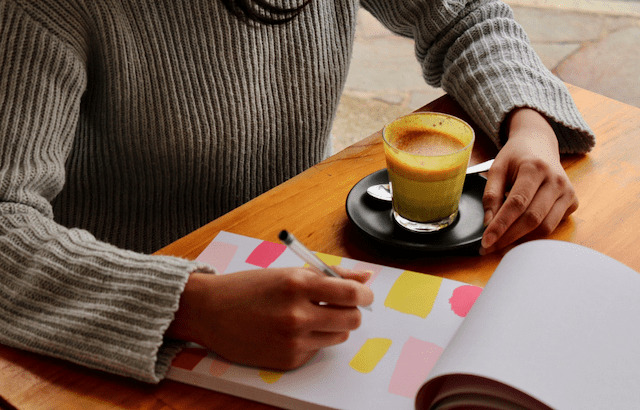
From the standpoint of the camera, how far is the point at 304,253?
0.52m

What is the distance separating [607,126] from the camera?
35.7 inches

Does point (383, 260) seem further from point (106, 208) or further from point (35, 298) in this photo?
point (106, 208)

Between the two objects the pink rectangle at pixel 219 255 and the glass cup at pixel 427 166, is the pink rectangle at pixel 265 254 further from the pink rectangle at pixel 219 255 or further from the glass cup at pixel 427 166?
the glass cup at pixel 427 166

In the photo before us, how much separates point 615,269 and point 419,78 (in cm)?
249

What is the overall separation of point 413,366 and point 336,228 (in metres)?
0.24

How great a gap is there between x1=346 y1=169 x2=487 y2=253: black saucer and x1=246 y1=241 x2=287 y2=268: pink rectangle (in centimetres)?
10

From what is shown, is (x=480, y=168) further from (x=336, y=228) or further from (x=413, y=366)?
(x=413, y=366)

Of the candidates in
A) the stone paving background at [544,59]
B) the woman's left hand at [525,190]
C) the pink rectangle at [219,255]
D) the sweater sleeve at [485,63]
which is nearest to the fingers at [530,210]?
the woman's left hand at [525,190]

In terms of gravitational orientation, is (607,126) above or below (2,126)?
below

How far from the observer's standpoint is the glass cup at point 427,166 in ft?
2.24

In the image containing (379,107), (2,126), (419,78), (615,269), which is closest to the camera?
(615,269)

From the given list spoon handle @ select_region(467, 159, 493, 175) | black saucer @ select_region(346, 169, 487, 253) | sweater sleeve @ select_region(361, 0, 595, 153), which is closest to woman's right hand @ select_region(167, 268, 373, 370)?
black saucer @ select_region(346, 169, 487, 253)

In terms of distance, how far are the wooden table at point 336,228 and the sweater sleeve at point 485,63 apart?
0.14 feet

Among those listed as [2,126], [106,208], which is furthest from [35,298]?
[106,208]
